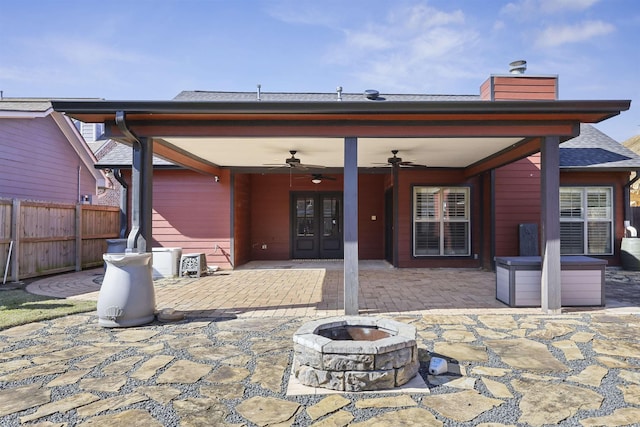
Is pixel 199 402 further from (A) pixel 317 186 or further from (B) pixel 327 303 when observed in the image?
(A) pixel 317 186

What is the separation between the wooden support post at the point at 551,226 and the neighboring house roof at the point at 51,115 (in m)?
8.86

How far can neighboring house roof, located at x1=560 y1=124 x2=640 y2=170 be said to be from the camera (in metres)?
8.18

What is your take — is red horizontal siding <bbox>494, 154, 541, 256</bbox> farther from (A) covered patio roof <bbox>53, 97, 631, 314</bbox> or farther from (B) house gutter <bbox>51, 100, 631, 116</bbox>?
(B) house gutter <bbox>51, 100, 631, 116</bbox>

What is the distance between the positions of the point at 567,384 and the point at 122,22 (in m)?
8.44

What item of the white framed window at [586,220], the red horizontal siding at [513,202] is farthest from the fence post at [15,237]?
the white framed window at [586,220]

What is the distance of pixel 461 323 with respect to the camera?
4230 millimetres

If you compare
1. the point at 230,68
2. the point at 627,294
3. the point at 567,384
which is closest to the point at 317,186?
the point at 230,68

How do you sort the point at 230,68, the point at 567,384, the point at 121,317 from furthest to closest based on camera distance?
1. the point at 230,68
2. the point at 121,317
3. the point at 567,384

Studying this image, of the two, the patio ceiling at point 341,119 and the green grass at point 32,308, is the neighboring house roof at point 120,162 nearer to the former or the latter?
the patio ceiling at point 341,119

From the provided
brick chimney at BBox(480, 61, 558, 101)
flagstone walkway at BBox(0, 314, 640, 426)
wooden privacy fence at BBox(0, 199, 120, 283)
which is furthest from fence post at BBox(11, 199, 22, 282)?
brick chimney at BBox(480, 61, 558, 101)

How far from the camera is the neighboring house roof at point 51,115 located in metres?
8.90

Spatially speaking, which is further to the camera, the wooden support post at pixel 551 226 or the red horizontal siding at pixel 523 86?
the red horizontal siding at pixel 523 86

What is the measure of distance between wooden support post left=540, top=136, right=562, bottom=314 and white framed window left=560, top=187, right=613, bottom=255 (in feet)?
15.0

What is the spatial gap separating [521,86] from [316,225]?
5.84m
